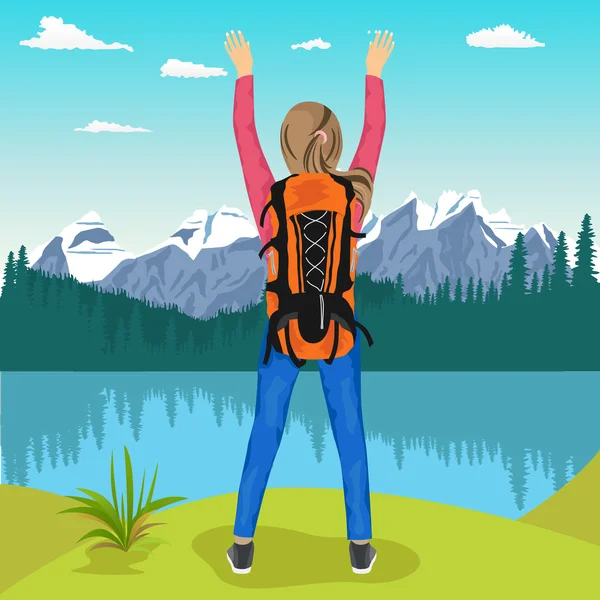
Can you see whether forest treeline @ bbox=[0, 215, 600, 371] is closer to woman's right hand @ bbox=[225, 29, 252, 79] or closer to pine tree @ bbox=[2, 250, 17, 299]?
pine tree @ bbox=[2, 250, 17, 299]

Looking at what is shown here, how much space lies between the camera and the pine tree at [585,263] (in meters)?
77.1

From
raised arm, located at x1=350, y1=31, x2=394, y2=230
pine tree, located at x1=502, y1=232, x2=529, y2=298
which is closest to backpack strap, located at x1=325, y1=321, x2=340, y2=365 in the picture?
raised arm, located at x1=350, y1=31, x2=394, y2=230

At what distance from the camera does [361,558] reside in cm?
625

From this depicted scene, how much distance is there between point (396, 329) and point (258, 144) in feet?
252

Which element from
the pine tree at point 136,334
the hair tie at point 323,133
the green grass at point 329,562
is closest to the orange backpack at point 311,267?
the hair tie at point 323,133

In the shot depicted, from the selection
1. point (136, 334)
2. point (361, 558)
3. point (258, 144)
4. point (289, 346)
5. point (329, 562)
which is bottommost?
point (136, 334)

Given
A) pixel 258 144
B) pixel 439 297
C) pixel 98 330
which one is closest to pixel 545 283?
pixel 439 297

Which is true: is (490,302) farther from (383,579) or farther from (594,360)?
(383,579)

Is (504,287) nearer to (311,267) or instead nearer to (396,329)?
(396,329)

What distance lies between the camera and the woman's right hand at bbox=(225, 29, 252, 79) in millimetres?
6219

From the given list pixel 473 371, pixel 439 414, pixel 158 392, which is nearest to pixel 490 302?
pixel 473 371

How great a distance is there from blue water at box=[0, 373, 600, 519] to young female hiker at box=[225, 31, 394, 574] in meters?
1.77

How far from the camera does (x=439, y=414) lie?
3641 centimetres

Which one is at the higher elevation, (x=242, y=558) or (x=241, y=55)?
(x=241, y=55)
